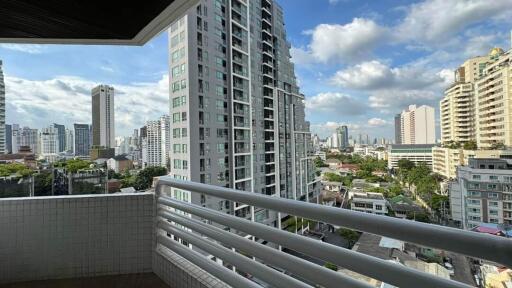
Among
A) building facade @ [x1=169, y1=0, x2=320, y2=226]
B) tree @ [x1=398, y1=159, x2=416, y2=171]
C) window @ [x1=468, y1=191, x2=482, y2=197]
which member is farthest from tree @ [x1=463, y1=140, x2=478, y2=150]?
building facade @ [x1=169, y1=0, x2=320, y2=226]

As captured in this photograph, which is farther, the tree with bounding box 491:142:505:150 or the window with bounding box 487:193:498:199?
the tree with bounding box 491:142:505:150

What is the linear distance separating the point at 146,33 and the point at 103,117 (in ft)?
7.60

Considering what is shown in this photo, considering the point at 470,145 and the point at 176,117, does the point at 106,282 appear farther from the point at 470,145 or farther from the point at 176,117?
the point at 176,117

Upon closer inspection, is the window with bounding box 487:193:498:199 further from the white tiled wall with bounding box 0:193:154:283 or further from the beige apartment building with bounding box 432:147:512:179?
the white tiled wall with bounding box 0:193:154:283

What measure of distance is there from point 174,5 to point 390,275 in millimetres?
1974

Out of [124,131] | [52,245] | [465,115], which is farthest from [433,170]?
[124,131]

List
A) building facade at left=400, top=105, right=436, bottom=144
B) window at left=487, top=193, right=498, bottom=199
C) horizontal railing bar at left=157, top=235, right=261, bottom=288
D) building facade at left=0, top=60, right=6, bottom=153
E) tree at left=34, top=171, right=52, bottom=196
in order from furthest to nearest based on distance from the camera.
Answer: building facade at left=400, top=105, right=436, bottom=144 < building facade at left=0, top=60, right=6, bottom=153 < tree at left=34, top=171, right=52, bottom=196 < window at left=487, top=193, right=498, bottom=199 < horizontal railing bar at left=157, top=235, right=261, bottom=288

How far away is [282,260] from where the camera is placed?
1050 mm

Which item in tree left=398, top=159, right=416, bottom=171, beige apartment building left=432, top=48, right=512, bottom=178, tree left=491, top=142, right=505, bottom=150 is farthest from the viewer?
tree left=398, top=159, right=416, bottom=171

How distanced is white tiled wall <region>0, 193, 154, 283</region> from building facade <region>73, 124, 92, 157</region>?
1.55 m

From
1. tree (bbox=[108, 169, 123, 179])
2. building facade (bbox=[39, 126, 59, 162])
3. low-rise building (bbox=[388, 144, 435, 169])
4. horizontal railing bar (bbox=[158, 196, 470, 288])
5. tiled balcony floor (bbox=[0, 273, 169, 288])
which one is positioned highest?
building facade (bbox=[39, 126, 59, 162])

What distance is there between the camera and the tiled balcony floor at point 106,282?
2.04 meters

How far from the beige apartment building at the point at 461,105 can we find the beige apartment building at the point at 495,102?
96 millimetres

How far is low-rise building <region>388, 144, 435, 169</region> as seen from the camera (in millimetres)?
3221
